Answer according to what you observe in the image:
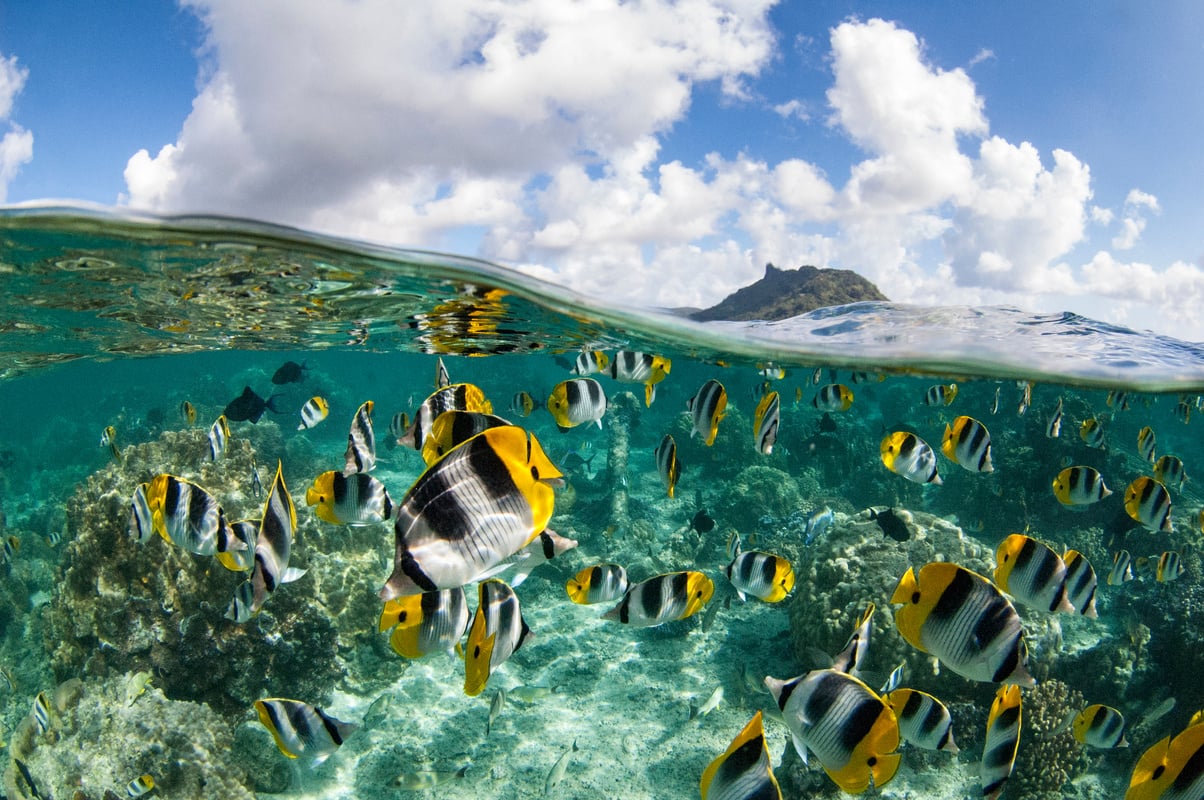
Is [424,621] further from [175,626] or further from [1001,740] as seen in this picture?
[175,626]

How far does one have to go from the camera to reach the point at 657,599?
4645mm

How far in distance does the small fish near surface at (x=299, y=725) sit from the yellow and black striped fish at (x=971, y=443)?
6211 millimetres

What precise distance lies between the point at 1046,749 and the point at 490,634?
799 cm

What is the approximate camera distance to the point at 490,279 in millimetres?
10125

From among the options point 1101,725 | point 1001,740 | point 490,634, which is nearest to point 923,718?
point 1001,740

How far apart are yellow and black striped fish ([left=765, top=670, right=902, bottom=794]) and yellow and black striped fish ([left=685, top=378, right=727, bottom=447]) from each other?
2.59 m

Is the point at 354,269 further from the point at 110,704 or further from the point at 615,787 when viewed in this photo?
the point at 615,787

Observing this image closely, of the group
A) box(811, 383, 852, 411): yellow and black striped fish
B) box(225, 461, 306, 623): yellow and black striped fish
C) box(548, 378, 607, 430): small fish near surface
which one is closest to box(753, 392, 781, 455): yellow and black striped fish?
box(548, 378, 607, 430): small fish near surface

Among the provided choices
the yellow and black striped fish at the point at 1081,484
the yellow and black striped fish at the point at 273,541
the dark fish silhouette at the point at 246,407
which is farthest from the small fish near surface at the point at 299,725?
the yellow and black striped fish at the point at 1081,484

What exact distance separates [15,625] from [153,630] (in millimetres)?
8335

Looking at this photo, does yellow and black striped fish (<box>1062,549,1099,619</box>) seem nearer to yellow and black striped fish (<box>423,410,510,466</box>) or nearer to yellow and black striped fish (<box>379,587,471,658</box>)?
yellow and black striped fish (<box>379,587,471,658</box>)

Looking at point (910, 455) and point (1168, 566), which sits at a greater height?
point (910, 455)

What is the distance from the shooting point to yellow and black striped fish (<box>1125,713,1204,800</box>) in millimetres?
2699

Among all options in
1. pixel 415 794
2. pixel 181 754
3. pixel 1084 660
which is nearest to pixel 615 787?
pixel 415 794
